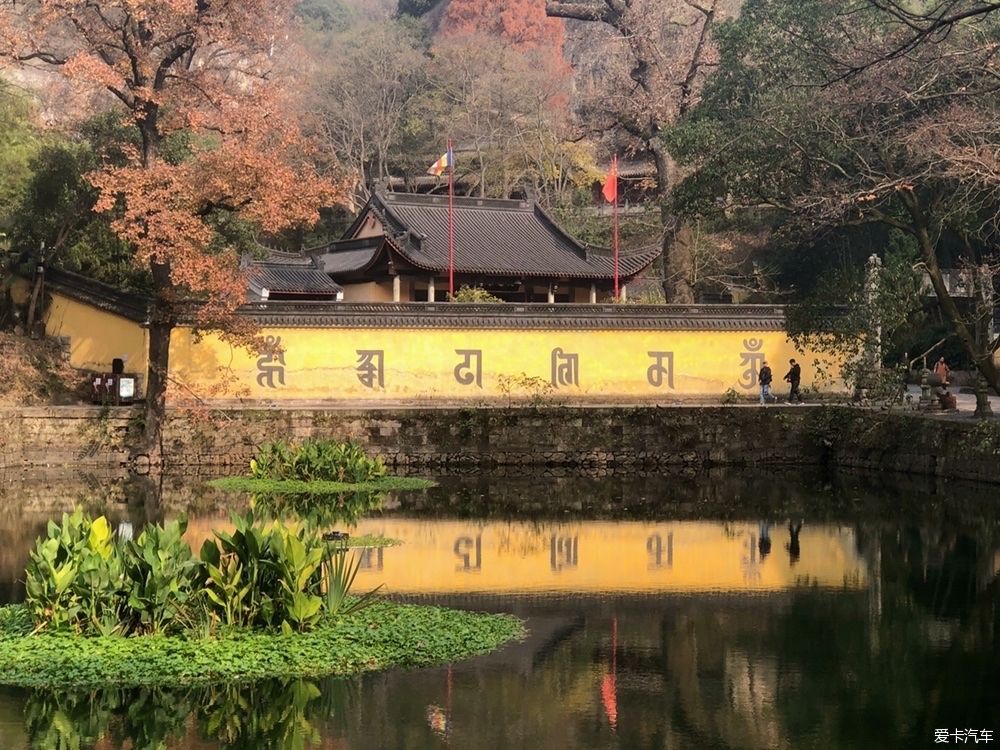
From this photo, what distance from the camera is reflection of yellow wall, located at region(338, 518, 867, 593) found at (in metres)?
16.1

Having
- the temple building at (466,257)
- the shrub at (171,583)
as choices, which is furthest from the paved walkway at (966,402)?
the shrub at (171,583)

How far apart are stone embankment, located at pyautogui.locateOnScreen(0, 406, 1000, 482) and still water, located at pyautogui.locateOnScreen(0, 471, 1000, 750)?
327cm

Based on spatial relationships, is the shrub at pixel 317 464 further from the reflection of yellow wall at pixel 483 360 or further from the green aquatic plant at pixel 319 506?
the reflection of yellow wall at pixel 483 360

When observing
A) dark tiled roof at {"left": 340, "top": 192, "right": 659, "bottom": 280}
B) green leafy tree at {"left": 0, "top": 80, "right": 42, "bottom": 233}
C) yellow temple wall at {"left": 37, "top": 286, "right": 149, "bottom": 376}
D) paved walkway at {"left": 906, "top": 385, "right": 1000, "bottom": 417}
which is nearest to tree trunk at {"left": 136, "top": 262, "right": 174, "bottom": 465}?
yellow temple wall at {"left": 37, "top": 286, "right": 149, "bottom": 376}

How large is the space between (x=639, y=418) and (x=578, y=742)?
20604 millimetres

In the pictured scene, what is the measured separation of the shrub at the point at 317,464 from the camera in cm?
2431

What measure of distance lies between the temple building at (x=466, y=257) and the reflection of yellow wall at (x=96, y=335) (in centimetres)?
855

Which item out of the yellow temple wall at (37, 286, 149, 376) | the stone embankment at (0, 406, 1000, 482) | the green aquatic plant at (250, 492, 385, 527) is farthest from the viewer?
the yellow temple wall at (37, 286, 149, 376)

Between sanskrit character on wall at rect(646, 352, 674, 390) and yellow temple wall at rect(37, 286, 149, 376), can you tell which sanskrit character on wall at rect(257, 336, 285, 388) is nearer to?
yellow temple wall at rect(37, 286, 149, 376)

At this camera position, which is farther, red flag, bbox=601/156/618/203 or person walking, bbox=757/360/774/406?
red flag, bbox=601/156/618/203

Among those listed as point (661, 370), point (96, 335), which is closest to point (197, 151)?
point (96, 335)

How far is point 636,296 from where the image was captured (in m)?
48.6

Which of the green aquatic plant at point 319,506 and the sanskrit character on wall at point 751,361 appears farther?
the sanskrit character on wall at point 751,361

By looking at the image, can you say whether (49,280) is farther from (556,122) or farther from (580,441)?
(556,122)
